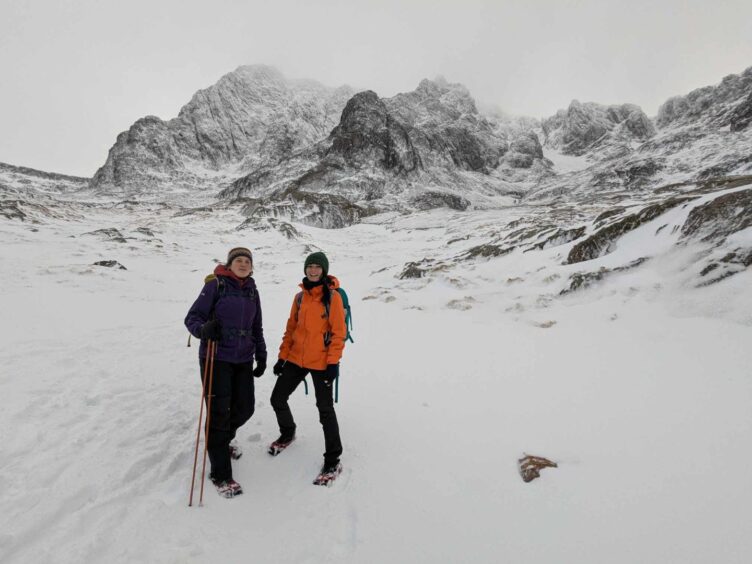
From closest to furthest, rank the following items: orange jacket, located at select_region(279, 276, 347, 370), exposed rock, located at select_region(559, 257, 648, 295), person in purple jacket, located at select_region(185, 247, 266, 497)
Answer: person in purple jacket, located at select_region(185, 247, 266, 497) → orange jacket, located at select_region(279, 276, 347, 370) → exposed rock, located at select_region(559, 257, 648, 295)

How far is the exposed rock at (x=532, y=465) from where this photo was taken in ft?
14.0

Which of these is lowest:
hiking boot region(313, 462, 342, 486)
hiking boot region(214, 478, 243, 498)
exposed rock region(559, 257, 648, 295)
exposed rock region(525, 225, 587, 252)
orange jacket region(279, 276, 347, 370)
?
hiking boot region(214, 478, 243, 498)

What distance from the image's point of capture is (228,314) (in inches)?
179

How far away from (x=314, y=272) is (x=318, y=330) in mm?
770

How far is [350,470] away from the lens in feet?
15.4

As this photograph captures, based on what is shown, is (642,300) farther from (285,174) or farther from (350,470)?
(285,174)

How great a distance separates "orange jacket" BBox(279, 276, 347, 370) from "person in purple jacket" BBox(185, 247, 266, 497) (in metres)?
0.52

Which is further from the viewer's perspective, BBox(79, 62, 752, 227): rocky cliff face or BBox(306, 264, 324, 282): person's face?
BBox(79, 62, 752, 227): rocky cliff face

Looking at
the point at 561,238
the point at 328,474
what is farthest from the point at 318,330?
the point at 561,238

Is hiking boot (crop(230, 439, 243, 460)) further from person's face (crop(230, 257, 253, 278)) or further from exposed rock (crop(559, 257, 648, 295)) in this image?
exposed rock (crop(559, 257, 648, 295))

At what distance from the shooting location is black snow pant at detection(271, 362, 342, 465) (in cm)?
466

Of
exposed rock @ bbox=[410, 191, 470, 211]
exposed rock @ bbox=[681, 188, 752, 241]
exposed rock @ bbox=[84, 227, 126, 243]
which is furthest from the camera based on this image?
exposed rock @ bbox=[410, 191, 470, 211]

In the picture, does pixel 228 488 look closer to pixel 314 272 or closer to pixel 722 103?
pixel 314 272

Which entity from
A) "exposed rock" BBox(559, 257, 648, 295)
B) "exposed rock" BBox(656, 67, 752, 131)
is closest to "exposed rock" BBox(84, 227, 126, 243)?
"exposed rock" BBox(559, 257, 648, 295)
